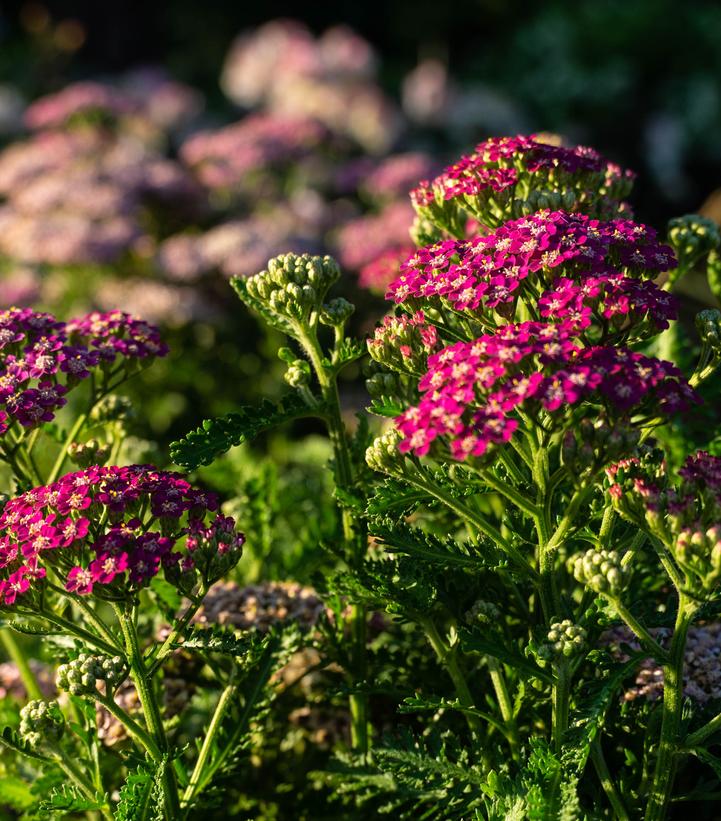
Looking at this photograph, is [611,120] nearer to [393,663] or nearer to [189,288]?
[189,288]

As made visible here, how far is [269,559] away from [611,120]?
12.7m

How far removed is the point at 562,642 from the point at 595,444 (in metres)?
0.38

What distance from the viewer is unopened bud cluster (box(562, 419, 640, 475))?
1.89 meters

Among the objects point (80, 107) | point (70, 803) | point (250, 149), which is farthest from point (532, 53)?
point (70, 803)

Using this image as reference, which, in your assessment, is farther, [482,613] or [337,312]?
[337,312]

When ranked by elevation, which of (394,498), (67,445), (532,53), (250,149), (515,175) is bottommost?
(394,498)

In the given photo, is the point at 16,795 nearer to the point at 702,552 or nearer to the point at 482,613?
the point at 482,613

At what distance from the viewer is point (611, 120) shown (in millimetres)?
14570

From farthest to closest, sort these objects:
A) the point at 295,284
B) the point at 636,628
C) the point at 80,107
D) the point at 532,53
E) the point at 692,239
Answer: the point at 532,53
the point at 80,107
the point at 692,239
the point at 295,284
the point at 636,628

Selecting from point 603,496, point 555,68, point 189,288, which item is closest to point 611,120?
point 555,68

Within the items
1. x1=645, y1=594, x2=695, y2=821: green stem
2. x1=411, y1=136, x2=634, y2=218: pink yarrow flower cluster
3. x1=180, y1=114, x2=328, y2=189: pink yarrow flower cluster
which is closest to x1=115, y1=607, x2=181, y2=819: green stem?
x1=645, y1=594, x2=695, y2=821: green stem

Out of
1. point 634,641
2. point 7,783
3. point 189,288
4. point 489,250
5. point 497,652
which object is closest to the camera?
point 497,652

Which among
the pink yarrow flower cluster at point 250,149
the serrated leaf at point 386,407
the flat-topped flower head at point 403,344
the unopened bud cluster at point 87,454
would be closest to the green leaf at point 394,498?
the serrated leaf at point 386,407

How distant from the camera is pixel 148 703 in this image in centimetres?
214
